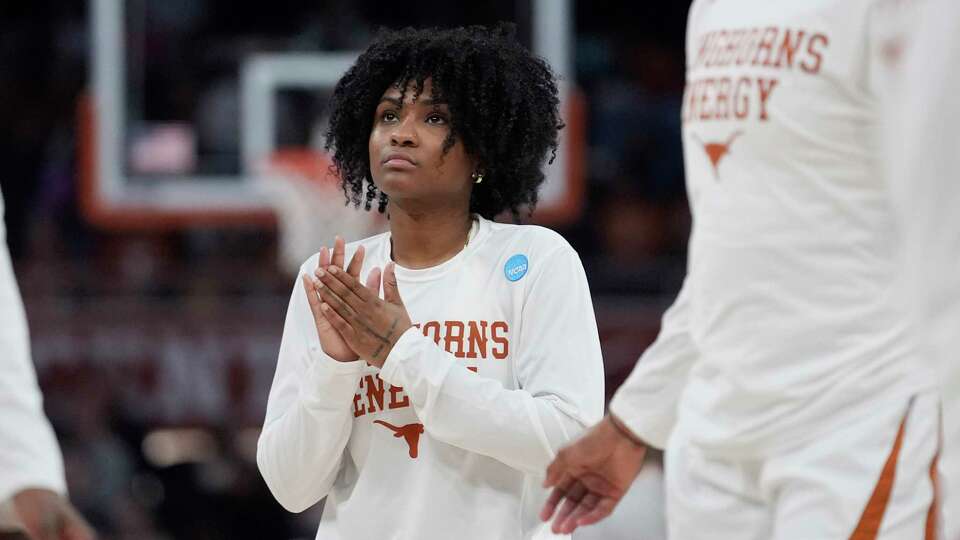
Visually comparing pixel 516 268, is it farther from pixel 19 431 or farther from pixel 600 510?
pixel 19 431

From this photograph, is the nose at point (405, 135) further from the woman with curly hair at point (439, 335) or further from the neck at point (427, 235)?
the neck at point (427, 235)

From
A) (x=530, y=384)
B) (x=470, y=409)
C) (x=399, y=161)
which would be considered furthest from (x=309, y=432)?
(x=399, y=161)

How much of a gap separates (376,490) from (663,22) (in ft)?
28.9

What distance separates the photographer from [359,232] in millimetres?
8398

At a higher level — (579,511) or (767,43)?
(767,43)

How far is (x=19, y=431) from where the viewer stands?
2459 millimetres

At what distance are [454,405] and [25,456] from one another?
1.04m

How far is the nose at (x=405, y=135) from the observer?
349cm

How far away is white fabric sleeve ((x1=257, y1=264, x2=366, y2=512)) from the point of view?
3336mm

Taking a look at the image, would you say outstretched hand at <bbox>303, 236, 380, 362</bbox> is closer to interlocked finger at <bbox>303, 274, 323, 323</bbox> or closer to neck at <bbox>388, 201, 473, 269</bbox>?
interlocked finger at <bbox>303, 274, 323, 323</bbox>

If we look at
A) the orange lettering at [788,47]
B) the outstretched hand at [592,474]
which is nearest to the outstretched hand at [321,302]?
the outstretched hand at [592,474]

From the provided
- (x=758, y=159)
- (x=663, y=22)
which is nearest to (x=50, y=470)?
(x=758, y=159)

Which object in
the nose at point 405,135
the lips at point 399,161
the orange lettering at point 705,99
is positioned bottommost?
the lips at point 399,161

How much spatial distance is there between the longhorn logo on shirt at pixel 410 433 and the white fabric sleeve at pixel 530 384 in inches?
2.7
